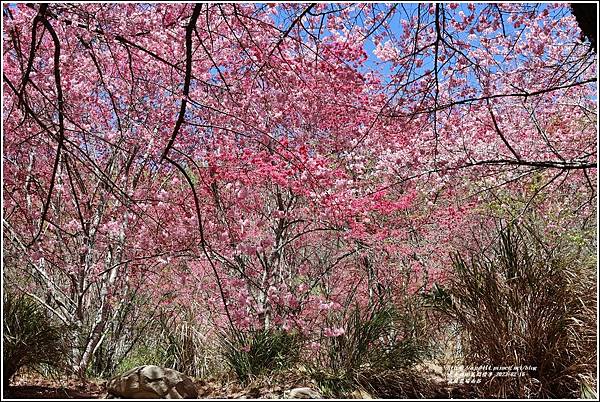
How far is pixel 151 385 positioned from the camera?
2.41m

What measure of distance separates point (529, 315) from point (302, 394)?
43.0 inches

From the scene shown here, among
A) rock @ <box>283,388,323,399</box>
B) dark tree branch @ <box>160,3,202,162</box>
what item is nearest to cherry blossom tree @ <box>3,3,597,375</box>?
rock @ <box>283,388,323,399</box>

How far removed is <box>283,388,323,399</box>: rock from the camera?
253 centimetres

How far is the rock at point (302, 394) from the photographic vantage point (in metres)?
2.53

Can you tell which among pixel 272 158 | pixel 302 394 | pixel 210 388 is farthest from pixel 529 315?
pixel 272 158

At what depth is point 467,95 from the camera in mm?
3834

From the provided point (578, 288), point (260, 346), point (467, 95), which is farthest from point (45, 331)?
point (467, 95)

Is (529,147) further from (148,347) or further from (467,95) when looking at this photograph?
(148,347)

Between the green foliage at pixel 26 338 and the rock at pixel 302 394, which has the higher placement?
the green foliage at pixel 26 338

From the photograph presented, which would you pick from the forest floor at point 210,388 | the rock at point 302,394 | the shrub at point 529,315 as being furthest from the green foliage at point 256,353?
the shrub at point 529,315

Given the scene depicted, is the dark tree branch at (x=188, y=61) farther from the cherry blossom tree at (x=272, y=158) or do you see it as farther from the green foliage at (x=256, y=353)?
the green foliage at (x=256, y=353)

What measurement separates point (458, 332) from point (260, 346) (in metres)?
1.07

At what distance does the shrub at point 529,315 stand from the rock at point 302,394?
73 cm

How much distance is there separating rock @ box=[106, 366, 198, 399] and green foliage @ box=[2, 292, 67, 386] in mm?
318
